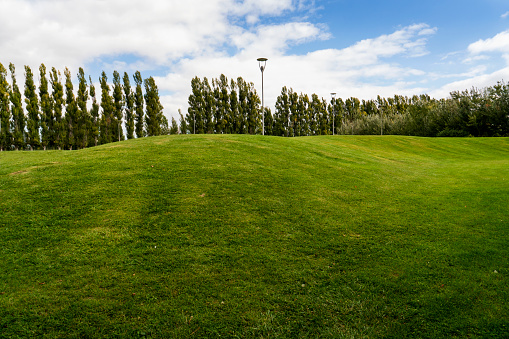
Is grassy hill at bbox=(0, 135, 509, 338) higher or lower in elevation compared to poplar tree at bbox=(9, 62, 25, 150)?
lower

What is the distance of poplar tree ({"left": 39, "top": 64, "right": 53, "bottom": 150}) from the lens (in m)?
38.2

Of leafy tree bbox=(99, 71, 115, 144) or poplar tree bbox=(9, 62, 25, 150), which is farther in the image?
leafy tree bbox=(99, 71, 115, 144)

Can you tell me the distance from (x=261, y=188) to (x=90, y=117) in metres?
41.5

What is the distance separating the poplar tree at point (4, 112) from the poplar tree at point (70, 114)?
20.7ft

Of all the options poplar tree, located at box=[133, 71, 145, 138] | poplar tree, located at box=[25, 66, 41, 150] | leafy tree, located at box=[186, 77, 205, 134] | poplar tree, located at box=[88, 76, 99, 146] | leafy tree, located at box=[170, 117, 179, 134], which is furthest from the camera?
leafy tree, located at box=[170, 117, 179, 134]

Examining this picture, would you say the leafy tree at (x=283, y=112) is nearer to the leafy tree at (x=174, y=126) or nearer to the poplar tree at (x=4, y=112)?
the leafy tree at (x=174, y=126)

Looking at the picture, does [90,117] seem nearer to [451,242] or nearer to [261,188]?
[261,188]

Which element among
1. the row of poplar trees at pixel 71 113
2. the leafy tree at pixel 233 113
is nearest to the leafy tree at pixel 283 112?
the leafy tree at pixel 233 113

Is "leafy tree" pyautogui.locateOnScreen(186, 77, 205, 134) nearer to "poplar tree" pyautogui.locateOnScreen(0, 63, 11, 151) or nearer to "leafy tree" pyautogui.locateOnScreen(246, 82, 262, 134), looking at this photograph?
"leafy tree" pyautogui.locateOnScreen(246, 82, 262, 134)

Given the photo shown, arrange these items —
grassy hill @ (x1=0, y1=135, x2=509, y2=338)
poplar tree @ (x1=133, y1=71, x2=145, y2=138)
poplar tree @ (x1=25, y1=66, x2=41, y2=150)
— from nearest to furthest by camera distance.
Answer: grassy hill @ (x1=0, y1=135, x2=509, y2=338), poplar tree @ (x1=25, y1=66, x2=41, y2=150), poplar tree @ (x1=133, y1=71, x2=145, y2=138)

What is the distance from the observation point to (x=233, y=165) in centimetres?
1204

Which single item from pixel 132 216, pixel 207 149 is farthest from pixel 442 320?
pixel 207 149

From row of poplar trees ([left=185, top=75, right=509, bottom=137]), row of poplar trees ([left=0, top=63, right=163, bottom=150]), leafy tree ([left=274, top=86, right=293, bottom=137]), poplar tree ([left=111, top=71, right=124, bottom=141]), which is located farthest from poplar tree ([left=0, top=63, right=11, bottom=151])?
leafy tree ([left=274, top=86, right=293, bottom=137])

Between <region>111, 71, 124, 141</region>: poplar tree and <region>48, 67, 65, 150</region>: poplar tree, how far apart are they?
24.8 feet
